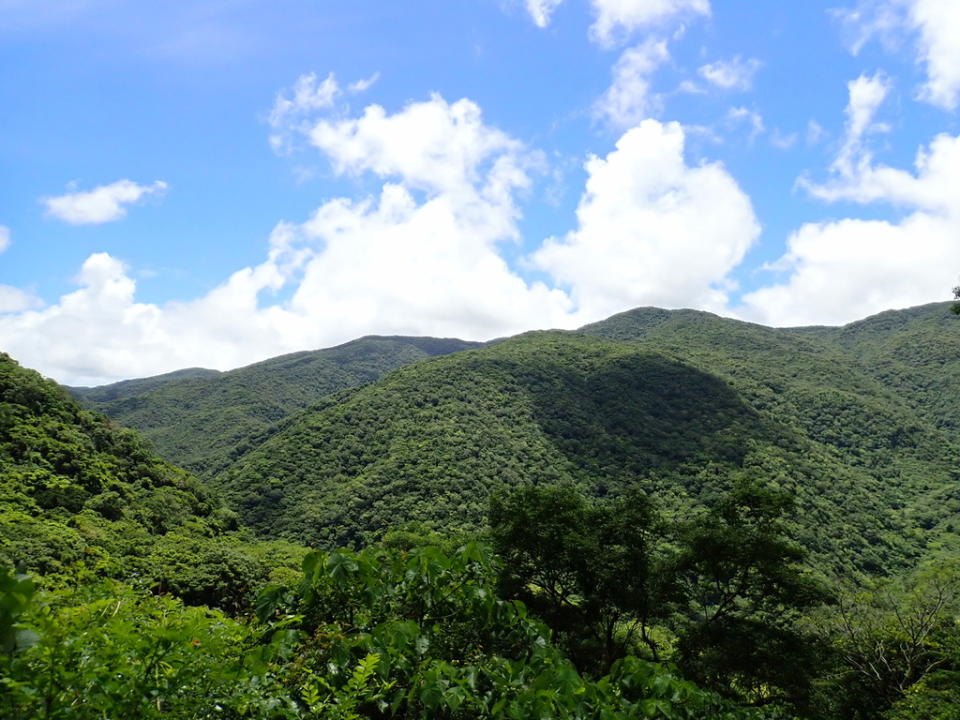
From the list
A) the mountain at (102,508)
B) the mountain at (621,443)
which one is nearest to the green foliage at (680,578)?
the mountain at (102,508)

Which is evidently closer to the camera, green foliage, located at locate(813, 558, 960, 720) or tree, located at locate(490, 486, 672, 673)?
green foliage, located at locate(813, 558, 960, 720)

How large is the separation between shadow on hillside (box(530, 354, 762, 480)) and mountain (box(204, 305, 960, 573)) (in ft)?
1.08

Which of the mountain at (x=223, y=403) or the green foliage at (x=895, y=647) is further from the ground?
the mountain at (x=223, y=403)

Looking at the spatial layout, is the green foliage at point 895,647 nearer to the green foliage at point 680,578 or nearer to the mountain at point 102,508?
the green foliage at point 680,578

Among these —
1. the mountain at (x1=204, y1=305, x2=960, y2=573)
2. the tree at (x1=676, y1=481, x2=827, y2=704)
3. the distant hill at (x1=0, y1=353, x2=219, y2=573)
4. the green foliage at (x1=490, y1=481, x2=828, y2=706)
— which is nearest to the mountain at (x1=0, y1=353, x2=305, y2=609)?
the distant hill at (x1=0, y1=353, x2=219, y2=573)

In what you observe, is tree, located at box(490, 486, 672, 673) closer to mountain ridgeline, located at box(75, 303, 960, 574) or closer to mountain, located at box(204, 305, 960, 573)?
mountain ridgeline, located at box(75, 303, 960, 574)

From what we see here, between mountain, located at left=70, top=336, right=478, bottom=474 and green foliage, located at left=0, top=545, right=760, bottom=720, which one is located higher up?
mountain, located at left=70, top=336, right=478, bottom=474

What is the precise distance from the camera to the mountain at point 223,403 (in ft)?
341

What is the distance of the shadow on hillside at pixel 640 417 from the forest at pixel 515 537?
55cm

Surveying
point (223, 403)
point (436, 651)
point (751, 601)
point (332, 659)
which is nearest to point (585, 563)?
point (751, 601)

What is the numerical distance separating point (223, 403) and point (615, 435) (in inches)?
3798

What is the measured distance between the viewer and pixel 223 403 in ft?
413

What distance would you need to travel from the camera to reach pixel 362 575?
315cm

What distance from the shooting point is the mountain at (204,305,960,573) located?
2334 inches
